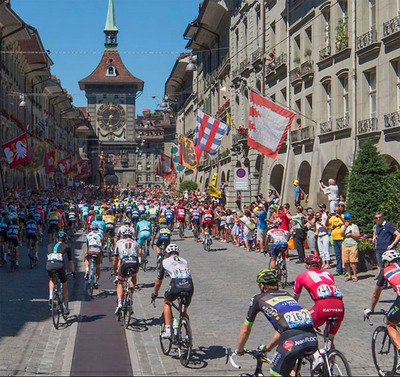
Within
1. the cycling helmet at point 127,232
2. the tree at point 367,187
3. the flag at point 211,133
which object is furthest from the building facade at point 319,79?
the cycling helmet at point 127,232

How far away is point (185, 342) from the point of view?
9656 mm

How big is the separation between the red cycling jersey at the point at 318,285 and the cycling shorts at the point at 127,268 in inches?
181

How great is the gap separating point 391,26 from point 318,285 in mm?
15944

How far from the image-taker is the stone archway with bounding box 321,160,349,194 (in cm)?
2818

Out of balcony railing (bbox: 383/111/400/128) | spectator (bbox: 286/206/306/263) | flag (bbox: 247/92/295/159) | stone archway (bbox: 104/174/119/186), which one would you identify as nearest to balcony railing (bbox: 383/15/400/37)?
balcony railing (bbox: 383/111/400/128)

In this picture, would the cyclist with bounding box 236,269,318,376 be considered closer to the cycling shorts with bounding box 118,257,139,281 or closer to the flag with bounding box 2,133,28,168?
the cycling shorts with bounding box 118,257,139,281

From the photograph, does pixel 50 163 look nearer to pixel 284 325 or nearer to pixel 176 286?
pixel 176 286

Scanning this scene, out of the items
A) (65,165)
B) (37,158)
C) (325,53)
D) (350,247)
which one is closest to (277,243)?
(350,247)

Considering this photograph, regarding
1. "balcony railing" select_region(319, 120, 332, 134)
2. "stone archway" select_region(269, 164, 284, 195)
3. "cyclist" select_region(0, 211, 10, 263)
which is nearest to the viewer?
"cyclist" select_region(0, 211, 10, 263)

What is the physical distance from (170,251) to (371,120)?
14969 millimetres

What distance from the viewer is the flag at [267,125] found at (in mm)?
23141

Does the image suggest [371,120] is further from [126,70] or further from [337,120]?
[126,70]

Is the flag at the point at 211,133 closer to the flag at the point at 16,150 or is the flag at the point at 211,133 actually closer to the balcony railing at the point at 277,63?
the balcony railing at the point at 277,63

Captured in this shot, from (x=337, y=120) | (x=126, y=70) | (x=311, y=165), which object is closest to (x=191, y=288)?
(x=337, y=120)
